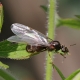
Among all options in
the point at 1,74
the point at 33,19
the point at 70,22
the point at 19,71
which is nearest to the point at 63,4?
the point at 33,19

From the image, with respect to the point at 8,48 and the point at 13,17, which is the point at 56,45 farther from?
the point at 13,17

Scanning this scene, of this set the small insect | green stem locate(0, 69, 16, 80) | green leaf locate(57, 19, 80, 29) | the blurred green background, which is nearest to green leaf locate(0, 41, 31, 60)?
the small insect

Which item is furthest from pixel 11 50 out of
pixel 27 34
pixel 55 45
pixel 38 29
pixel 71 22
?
pixel 38 29

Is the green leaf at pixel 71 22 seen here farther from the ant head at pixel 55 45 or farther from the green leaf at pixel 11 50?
the green leaf at pixel 11 50

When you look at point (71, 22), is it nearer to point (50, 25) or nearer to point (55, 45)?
point (55, 45)

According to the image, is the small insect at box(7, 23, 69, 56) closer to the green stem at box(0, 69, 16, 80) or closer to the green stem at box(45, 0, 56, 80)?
the green stem at box(45, 0, 56, 80)

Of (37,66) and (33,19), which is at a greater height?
(33,19)
